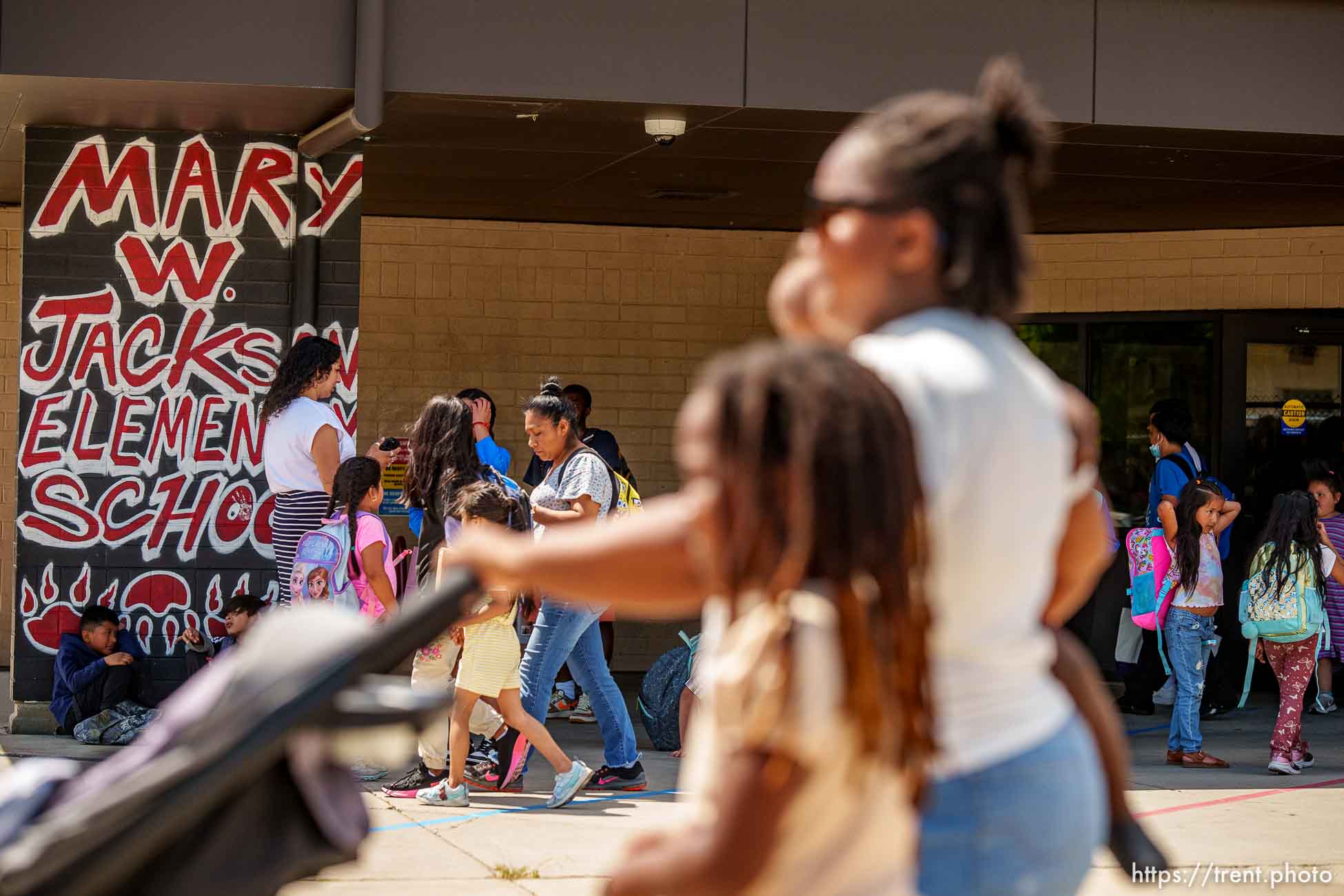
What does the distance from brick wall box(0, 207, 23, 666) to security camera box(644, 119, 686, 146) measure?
5.28 m

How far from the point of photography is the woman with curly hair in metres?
7.59

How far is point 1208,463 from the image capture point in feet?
38.1

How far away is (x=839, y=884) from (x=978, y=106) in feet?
3.36

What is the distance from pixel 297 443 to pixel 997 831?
5.98m

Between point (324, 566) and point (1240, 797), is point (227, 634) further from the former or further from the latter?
point (1240, 797)

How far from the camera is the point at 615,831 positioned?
21.7 ft

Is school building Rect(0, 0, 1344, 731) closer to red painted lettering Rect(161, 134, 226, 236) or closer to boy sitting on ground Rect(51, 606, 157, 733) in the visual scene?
red painted lettering Rect(161, 134, 226, 236)

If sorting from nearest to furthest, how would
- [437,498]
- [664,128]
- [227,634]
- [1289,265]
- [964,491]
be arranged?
[964,491] → [437,498] → [664,128] → [227,634] → [1289,265]

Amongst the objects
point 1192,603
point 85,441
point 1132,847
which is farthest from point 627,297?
point 1132,847

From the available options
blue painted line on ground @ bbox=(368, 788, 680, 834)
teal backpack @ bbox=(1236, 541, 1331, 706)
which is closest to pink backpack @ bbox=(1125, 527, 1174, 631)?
teal backpack @ bbox=(1236, 541, 1331, 706)

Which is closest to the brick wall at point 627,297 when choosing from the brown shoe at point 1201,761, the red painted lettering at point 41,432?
the red painted lettering at point 41,432

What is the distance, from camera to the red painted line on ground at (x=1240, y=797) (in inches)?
285

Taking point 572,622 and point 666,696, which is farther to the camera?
point 666,696

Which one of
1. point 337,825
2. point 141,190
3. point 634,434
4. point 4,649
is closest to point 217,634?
point 141,190
